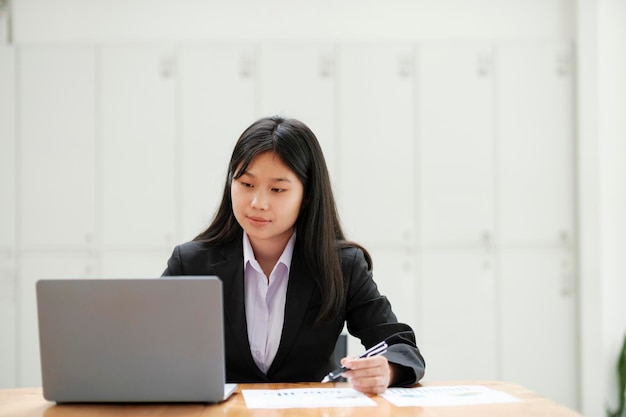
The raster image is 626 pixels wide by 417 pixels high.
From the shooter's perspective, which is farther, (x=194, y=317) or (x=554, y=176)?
(x=554, y=176)

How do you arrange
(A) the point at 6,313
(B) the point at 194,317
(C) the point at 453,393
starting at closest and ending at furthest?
(B) the point at 194,317, (C) the point at 453,393, (A) the point at 6,313

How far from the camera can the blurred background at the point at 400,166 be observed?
4.23m

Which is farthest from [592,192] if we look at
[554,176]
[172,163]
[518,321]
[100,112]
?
[100,112]

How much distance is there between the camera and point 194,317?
1.50m

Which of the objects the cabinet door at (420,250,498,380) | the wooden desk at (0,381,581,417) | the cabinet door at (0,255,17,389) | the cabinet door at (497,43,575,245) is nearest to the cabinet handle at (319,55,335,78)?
the cabinet door at (497,43,575,245)

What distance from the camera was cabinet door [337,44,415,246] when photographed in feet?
14.0

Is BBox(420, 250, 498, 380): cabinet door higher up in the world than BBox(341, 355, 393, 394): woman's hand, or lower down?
lower down

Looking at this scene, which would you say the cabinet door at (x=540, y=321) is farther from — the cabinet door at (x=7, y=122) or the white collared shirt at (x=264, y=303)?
the cabinet door at (x=7, y=122)

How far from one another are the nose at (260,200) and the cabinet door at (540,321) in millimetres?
2601

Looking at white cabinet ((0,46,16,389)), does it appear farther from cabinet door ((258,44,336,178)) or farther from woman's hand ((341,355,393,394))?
woman's hand ((341,355,393,394))

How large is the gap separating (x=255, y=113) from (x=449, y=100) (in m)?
1.13

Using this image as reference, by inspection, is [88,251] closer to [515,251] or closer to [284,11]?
[284,11]

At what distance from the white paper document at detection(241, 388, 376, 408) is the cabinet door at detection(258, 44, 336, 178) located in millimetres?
2638

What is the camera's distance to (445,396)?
1.65 meters
